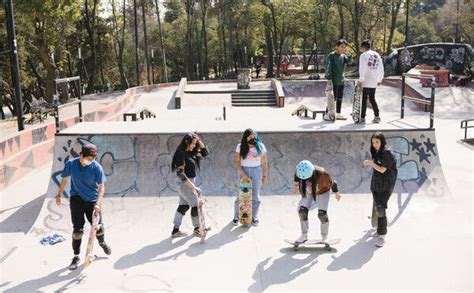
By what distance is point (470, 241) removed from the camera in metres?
6.70

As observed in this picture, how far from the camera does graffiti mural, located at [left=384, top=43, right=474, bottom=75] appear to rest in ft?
106

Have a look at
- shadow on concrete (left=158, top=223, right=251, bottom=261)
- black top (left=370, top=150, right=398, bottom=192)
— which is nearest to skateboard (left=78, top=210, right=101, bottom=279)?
shadow on concrete (left=158, top=223, right=251, bottom=261)

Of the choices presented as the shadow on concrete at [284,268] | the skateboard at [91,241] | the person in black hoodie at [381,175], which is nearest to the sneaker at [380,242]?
the person in black hoodie at [381,175]

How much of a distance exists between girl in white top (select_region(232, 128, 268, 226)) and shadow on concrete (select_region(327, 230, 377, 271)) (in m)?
1.55

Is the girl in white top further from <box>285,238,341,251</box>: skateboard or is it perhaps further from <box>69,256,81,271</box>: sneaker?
<box>69,256,81,271</box>: sneaker

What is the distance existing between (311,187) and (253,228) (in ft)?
4.67

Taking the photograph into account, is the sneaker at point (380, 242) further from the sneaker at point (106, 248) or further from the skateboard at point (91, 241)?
the skateboard at point (91, 241)

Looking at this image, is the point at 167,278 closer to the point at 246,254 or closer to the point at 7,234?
the point at 246,254

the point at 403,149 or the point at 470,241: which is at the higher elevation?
the point at 403,149

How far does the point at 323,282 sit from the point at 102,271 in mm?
2623

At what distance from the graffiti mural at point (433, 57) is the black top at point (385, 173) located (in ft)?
93.9

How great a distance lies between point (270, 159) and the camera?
8859mm

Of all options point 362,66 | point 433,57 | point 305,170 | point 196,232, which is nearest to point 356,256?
point 305,170

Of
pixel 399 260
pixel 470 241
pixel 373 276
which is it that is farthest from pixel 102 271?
pixel 470 241
